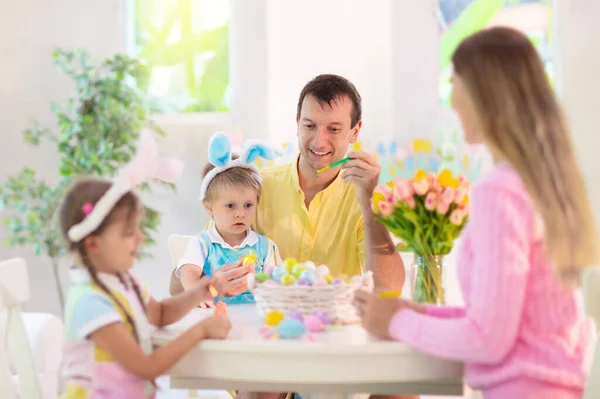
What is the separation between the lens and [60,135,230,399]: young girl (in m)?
1.59

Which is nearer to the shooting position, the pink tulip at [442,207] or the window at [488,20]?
the pink tulip at [442,207]

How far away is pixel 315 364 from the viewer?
1.56 meters

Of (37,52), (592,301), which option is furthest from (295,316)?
(37,52)

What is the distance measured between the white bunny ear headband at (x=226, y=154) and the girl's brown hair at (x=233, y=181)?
1 cm

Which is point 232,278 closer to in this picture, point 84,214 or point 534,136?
point 84,214

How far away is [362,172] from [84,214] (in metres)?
0.89

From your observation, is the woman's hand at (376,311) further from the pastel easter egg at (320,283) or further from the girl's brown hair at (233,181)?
the girl's brown hair at (233,181)

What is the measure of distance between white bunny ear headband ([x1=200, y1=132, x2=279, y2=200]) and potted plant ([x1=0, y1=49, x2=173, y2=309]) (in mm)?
1592

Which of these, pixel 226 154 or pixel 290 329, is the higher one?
pixel 226 154

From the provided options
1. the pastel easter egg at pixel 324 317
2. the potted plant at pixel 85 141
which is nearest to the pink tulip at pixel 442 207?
the pastel easter egg at pixel 324 317

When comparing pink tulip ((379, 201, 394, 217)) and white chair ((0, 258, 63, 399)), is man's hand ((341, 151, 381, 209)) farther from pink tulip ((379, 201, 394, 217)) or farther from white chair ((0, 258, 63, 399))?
white chair ((0, 258, 63, 399))

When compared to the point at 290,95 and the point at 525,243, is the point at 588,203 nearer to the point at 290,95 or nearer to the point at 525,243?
the point at 525,243

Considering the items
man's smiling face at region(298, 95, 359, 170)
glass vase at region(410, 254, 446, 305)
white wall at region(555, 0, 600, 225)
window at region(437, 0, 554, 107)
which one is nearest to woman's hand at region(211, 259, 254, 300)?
glass vase at region(410, 254, 446, 305)

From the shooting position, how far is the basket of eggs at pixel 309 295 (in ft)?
5.94
